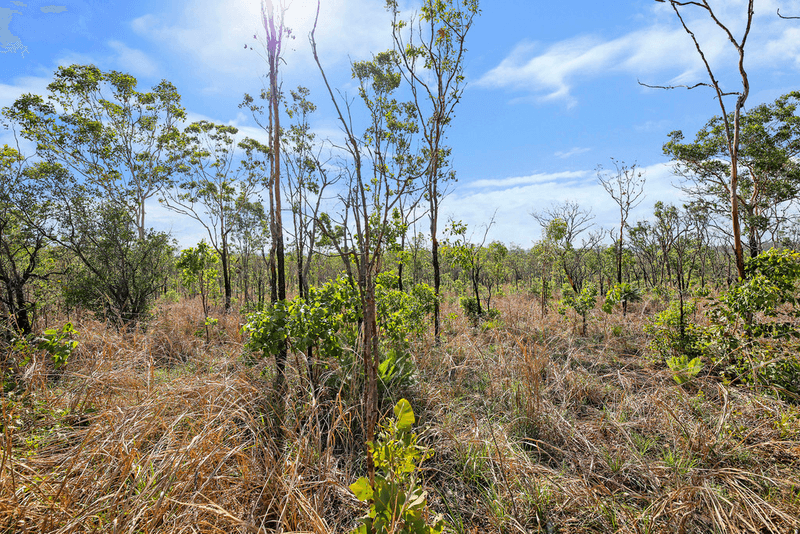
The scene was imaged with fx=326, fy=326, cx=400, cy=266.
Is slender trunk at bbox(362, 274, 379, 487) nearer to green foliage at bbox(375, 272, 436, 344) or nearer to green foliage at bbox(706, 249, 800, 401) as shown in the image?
green foliage at bbox(375, 272, 436, 344)

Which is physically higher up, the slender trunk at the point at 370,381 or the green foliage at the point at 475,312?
the slender trunk at the point at 370,381

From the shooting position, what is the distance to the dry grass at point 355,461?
188cm

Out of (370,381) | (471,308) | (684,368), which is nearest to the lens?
(370,381)

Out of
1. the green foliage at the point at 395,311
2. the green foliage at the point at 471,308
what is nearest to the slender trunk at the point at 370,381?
the green foliage at the point at 395,311

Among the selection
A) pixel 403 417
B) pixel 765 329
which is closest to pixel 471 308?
pixel 765 329

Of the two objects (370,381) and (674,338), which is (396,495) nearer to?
(370,381)

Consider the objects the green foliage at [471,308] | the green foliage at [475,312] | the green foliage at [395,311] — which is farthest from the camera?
the green foliage at [471,308]

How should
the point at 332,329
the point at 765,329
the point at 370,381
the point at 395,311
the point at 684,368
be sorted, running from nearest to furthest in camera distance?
the point at 370,381
the point at 332,329
the point at 765,329
the point at 684,368
the point at 395,311

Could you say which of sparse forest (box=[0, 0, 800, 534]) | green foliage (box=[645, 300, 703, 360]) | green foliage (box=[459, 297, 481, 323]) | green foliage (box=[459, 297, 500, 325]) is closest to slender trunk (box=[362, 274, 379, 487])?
sparse forest (box=[0, 0, 800, 534])

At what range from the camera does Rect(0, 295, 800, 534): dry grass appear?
74.1 inches

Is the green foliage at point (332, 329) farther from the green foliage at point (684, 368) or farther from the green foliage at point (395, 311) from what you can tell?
the green foliage at point (684, 368)

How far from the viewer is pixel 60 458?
2209mm

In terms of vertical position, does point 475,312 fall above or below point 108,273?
below

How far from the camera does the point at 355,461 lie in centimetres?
287
